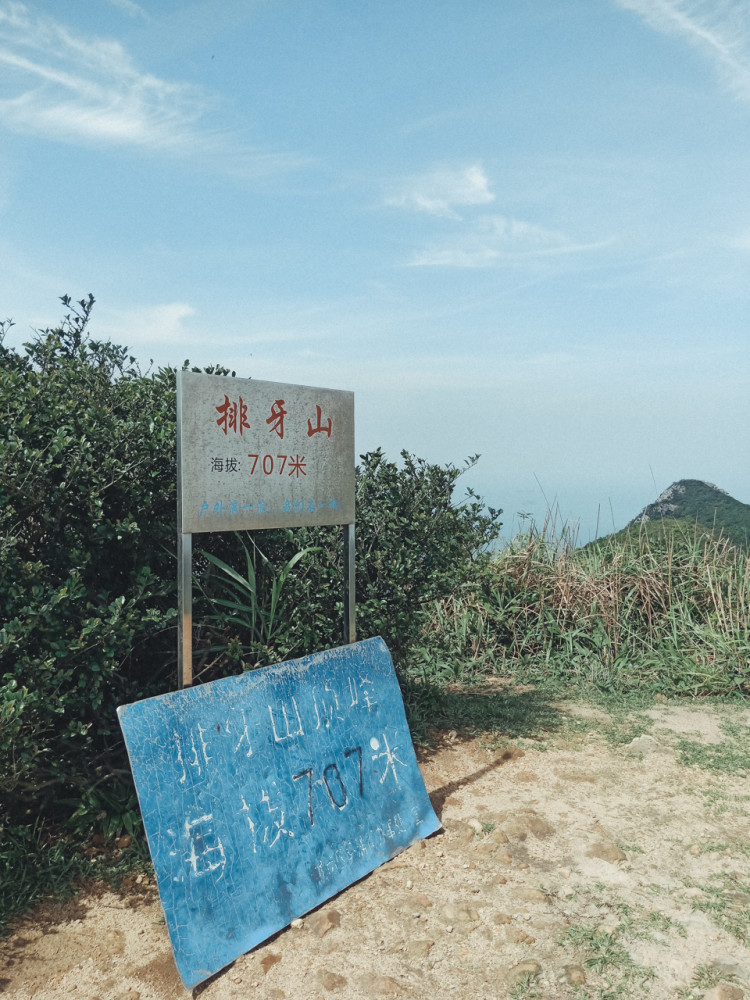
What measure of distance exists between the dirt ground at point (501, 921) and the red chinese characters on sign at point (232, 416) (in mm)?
1890

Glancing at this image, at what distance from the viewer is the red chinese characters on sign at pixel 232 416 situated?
3256mm

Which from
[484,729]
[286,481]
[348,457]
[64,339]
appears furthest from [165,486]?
[484,729]

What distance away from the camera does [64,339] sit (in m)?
4.33

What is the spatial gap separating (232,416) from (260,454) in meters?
0.21

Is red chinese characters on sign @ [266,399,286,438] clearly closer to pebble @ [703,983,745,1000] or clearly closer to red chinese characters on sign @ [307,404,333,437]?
red chinese characters on sign @ [307,404,333,437]

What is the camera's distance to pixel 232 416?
329 cm

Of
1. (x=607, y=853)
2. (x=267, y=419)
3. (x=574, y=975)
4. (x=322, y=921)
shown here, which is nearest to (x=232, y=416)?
(x=267, y=419)

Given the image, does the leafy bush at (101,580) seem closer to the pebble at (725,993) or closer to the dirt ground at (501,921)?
the dirt ground at (501,921)

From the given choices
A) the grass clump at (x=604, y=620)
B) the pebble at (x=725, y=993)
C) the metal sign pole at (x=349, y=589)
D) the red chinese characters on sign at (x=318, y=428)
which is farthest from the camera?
the grass clump at (x=604, y=620)

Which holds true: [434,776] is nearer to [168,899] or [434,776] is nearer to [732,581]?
[168,899]

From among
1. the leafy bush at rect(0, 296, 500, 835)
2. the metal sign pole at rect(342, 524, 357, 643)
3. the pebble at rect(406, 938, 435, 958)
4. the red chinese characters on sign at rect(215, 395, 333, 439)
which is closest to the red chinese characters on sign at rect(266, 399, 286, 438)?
the red chinese characters on sign at rect(215, 395, 333, 439)

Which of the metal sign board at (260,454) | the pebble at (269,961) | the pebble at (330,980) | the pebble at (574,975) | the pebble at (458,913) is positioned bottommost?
the pebble at (269,961)

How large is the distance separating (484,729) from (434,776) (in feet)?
2.93

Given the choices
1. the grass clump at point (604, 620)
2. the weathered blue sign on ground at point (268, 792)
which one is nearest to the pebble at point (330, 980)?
the weathered blue sign on ground at point (268, 792)
